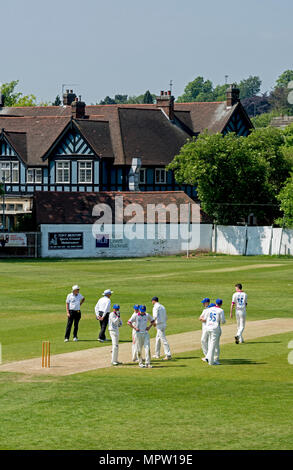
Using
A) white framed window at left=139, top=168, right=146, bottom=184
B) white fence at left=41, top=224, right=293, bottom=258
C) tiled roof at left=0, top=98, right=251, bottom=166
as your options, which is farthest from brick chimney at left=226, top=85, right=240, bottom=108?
white fence at left=41, top=224, right=293, bottom=258

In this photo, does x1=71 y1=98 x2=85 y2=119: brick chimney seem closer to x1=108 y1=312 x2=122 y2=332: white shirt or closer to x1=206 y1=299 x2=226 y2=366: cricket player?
x1=108 y1=312 x2=122 y2=332: white shirt

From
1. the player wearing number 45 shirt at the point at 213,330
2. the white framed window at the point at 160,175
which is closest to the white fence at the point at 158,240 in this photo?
the white framed window at the point at 160,175

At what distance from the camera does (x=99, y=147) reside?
78.9 metres

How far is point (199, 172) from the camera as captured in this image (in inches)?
2689

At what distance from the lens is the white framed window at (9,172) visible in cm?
7950

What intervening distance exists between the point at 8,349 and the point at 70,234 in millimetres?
38488

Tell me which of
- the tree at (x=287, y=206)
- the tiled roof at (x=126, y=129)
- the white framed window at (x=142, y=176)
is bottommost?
the tree at (x=287, y=206)

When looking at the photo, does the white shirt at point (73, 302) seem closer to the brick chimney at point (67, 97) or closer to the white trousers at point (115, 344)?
the white trousers at point (115, 344)

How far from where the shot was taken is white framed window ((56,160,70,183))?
7825 centimetres

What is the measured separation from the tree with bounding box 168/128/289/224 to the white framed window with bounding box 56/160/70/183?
38.8ft

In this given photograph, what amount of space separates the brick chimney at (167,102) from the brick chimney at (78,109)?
7670 millimetres

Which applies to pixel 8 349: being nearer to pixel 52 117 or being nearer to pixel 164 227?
pixel 164 227
